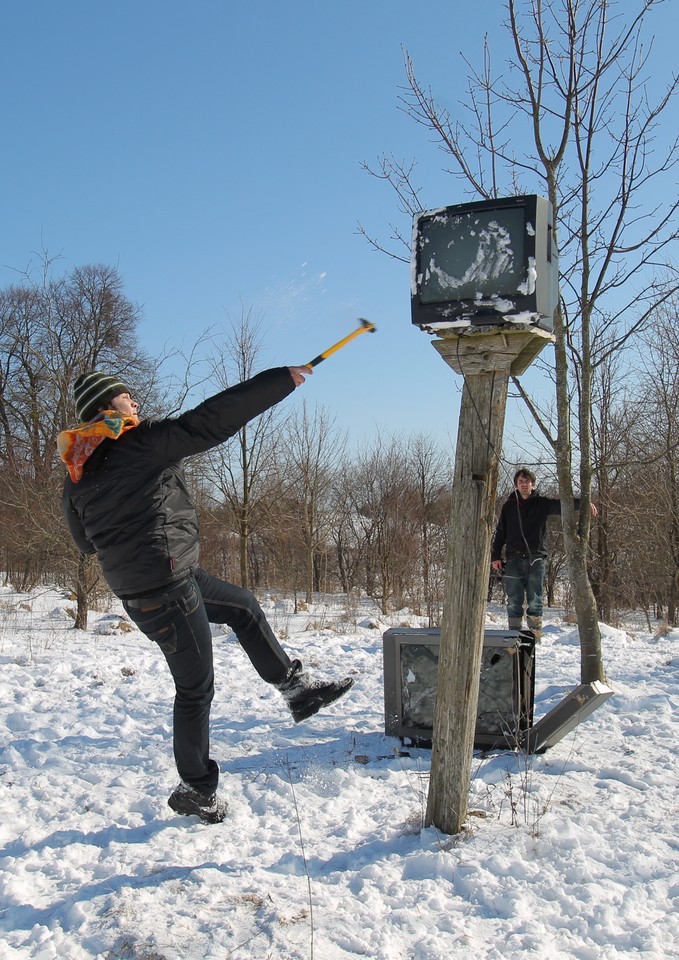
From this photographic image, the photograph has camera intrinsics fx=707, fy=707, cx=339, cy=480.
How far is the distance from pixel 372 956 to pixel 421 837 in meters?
0.79

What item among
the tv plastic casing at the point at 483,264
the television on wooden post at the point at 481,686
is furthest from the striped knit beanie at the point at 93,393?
the television on wooden post at the point at 481,686

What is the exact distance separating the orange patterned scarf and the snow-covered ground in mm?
1580

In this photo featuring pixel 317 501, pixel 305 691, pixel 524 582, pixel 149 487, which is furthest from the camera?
pixel 317 501

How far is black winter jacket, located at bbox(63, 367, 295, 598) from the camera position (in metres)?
2.81

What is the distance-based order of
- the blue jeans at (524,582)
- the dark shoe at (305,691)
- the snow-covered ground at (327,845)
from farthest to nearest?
the blue jeans at (524,582), the dark shoe at (305,691), the snow-covered ground at (327,845)

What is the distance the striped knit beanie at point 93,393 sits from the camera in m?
3.07

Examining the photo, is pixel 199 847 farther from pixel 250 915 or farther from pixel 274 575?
pixel 274 575

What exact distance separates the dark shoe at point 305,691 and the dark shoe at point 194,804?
2.34ft

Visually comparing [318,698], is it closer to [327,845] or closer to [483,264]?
[327,845]

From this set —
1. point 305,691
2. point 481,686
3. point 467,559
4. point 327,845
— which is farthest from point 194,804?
point 481,686

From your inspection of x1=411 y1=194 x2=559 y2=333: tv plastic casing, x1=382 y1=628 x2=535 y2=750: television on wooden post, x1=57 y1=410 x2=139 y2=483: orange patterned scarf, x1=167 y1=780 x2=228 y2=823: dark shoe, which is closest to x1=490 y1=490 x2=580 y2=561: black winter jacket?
x1=382 y1=628 x2=535 y2=750: television on wooden post

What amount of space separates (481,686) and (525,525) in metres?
3.33

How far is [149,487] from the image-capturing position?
2916 mm

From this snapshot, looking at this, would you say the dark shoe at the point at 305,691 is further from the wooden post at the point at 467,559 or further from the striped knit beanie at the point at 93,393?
the striped knit beanie at the point at 93,393
